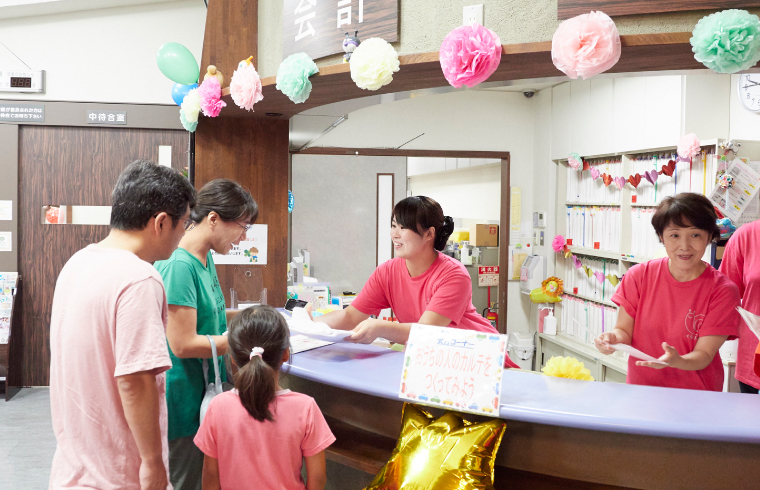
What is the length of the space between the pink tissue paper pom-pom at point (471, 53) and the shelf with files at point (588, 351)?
3098 millimetres

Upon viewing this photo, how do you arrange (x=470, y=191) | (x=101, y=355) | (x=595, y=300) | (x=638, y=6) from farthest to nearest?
(x=470, y=191)
(x=595, y=300)
(x=638, y=6)
(x=101, y=355)

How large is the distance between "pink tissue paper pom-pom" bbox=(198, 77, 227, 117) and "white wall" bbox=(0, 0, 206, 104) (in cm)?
218

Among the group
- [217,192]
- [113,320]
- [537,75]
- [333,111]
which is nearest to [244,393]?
[113,320]

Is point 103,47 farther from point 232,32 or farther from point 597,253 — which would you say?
point 597,253

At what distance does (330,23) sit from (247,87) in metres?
0.52

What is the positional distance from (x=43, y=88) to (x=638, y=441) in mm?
5113

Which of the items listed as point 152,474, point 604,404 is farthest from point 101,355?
point 604,404

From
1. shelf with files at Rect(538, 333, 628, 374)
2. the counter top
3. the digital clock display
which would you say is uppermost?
the digital clock display

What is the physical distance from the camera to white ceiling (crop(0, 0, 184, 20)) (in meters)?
4.48

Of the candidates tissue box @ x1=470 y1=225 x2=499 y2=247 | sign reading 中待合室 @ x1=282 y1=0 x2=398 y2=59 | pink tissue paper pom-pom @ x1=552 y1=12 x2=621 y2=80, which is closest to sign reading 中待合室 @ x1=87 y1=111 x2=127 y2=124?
sign reading 中待合室 @ x1=282 y1=0 x2=398 y2=59

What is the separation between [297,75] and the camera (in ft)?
7.34

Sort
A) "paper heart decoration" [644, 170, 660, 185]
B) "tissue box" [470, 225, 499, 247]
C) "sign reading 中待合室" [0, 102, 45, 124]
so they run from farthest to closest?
"tissue box" [470, 225, 499, 247] → "sign reading 中待合室" [0, 102, 45, 124] → "paper heart decoration" [644, 170, 660, 185]

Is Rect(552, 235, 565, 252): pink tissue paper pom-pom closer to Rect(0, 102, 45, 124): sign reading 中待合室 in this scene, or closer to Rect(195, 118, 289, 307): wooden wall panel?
Rect(195, 118, 289, 307): wooden wall panel

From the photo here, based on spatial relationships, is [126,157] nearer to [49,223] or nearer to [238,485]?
Result: [49,223]
